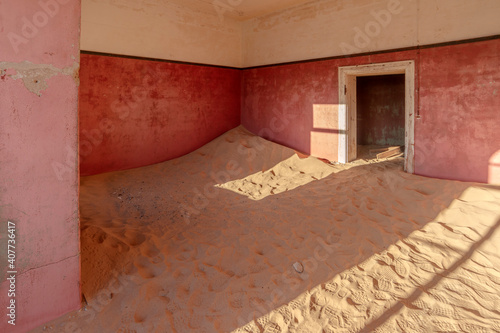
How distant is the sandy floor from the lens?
2309 millimetres

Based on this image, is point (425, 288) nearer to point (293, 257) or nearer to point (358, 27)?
point (293, 257)

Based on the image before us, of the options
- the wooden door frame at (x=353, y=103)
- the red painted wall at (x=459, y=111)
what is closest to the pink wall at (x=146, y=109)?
the wooden door frame at (x=353, y=103)

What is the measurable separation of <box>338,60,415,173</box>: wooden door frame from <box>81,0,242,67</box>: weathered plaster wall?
311 cm

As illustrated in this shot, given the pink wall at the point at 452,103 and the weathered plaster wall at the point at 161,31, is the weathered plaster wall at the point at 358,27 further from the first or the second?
the weathered plaster wall at the point at 161,31

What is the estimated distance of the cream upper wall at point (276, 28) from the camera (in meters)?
5.20

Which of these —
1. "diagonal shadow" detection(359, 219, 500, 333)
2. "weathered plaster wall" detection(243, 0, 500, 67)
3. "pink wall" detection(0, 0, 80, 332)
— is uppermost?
"weathered plaster wall" detection(243, 0, 500, 67)

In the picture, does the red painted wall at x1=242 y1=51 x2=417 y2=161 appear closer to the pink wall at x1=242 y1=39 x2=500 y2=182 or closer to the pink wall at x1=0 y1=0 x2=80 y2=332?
the pink wall at x1=242 y1=39 x2=500 y2=182

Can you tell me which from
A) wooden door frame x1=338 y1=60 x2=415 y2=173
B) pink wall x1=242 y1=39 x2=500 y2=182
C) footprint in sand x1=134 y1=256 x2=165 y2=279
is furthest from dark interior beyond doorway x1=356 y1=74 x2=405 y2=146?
footprint in sand x1=134 y1=256 x2=165 y2=279

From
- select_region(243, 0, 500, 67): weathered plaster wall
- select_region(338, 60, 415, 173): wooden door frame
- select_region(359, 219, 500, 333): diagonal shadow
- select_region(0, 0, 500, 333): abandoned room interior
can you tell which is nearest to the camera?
select_region(0, 0, 500, 333): abandoned room interior

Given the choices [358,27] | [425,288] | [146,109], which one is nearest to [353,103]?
[358,27]

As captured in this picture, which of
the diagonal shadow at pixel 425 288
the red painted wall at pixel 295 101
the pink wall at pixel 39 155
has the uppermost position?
the red painted wall at pixel 295 101

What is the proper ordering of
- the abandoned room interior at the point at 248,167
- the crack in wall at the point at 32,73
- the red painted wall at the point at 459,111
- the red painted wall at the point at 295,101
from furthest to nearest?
1. the red painted wall at the point at 295,101
2. the red painted wall at the point at 459,111
3. the abandoned room interior at the point at 248,167
4. the crack in wall at the point at 32,73

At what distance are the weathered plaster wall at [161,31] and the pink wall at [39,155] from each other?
14.0ft

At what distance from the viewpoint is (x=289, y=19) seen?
24.1 ft
